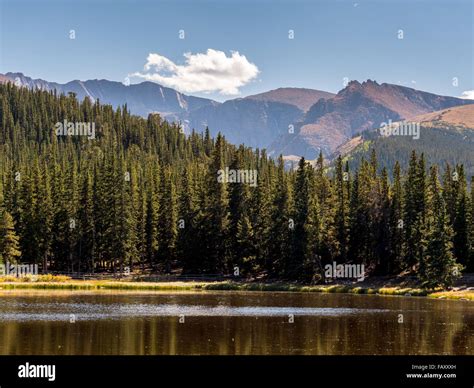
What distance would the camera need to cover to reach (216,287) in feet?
305

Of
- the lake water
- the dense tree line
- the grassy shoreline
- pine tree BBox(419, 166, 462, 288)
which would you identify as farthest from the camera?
the dense tree line

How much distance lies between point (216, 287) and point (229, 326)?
45675mm

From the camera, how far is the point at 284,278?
100250 millimetres

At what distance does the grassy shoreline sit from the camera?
84619 millimetres

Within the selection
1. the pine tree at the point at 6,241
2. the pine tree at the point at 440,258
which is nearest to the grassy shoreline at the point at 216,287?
the pine tree at the point at 440,258

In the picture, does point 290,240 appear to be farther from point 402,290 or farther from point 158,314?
point 158,314

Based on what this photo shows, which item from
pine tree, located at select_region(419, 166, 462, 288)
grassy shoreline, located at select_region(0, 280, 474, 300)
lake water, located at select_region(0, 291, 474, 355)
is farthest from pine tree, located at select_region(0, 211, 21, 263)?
pine tree, located at select_region(419, 166, 462, 288)

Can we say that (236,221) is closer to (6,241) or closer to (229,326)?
(6,241)

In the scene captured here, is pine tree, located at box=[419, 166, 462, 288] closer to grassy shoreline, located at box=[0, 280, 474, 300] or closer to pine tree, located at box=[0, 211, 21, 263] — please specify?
grassy shoreline, located at box=[0, 280, 474, 300]

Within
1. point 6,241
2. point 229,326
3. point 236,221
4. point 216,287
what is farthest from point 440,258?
point 6,241

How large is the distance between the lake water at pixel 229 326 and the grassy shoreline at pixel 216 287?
12.7 meters

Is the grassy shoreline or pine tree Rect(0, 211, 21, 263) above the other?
pine tree Rect(0, 211, 21, 263)

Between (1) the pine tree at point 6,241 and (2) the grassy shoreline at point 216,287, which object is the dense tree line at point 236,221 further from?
(2) the grassy shoreline at point 216,287

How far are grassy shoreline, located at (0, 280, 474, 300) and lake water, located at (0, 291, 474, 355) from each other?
12.7 meters
